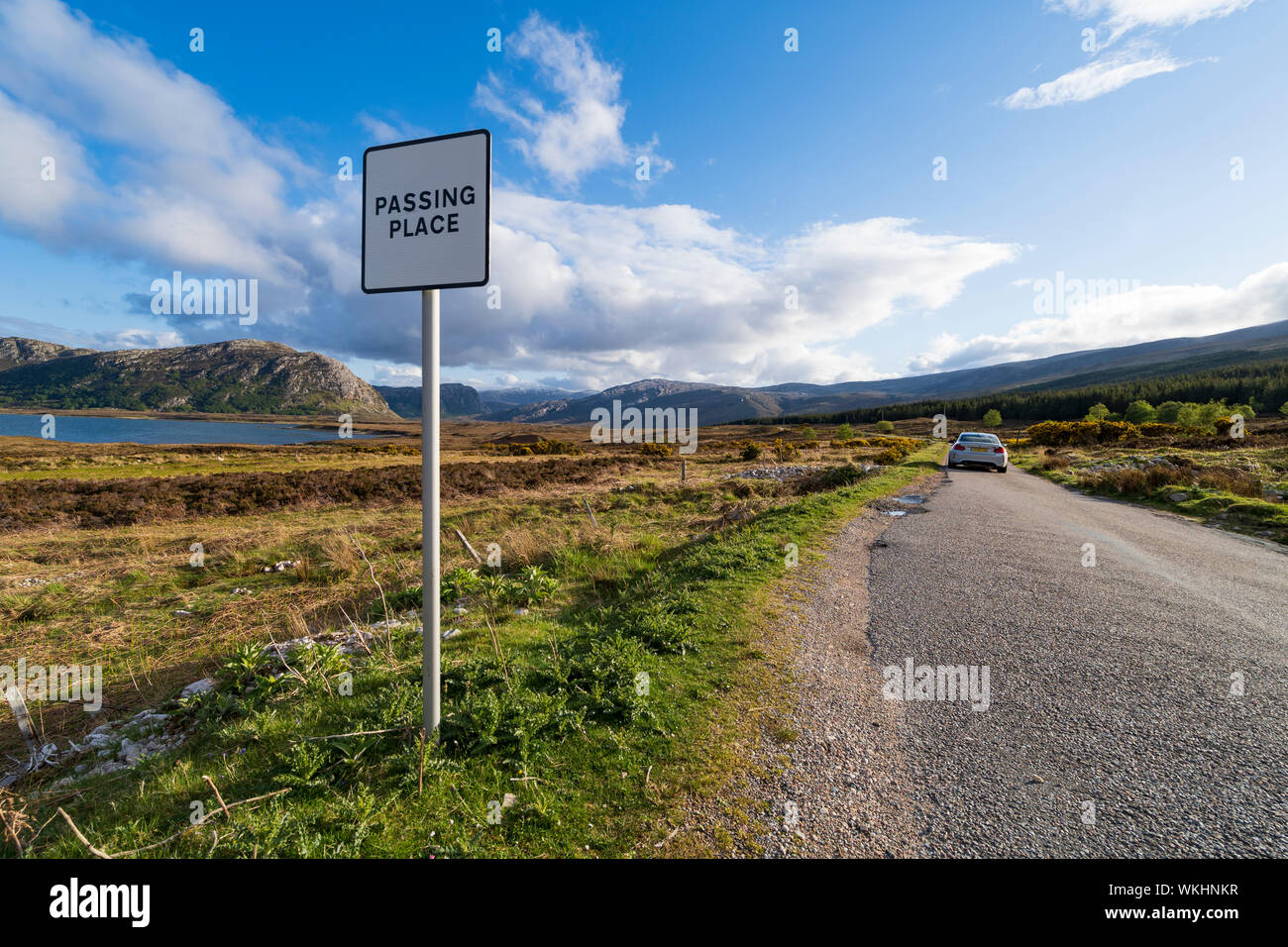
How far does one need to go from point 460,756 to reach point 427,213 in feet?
11.7

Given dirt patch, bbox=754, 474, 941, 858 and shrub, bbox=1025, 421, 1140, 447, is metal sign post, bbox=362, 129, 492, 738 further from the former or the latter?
shrub, bbox=1025, 421, 1140, 447

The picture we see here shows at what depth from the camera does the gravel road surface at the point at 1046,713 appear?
2.82 m

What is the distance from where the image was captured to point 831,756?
3508 mm

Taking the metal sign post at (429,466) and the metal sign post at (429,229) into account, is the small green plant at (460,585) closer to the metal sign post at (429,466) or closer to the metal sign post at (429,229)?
the metal sign post at (429,466)

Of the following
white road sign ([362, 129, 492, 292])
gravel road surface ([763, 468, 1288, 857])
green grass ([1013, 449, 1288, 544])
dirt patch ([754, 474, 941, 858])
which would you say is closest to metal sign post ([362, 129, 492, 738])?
white road sign ([362, 129, 492, 292])

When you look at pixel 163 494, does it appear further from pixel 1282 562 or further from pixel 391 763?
pixel 1282 562

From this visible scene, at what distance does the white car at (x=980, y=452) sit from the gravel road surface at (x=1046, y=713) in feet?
58.0

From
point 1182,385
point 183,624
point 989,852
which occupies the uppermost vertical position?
point 1182,385

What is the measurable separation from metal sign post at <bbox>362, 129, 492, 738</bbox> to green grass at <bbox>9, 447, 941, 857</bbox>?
1086 millimetres

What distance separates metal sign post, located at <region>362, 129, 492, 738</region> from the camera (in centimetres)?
295

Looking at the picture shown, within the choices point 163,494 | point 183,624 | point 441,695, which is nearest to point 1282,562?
point 441,695

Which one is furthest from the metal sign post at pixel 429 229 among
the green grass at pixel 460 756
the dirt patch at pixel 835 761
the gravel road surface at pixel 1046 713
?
the gravel road surface at pixel 1046 713

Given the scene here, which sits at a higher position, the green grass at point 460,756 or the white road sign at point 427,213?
the white road sign at point 427,213
